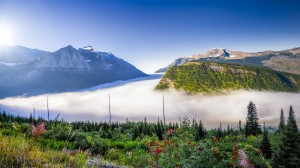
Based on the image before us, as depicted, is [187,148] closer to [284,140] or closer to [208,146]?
[208,146]

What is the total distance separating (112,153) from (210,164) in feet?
22.2

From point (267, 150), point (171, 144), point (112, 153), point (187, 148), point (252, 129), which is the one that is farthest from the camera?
point (252, 129)

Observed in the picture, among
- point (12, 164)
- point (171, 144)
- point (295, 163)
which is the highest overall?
point (12, 164)

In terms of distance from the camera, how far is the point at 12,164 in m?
4.04

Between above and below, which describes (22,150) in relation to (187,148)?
above

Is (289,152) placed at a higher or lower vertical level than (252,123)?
higher

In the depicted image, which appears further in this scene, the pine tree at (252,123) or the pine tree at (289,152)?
the pine tree at (252,123)

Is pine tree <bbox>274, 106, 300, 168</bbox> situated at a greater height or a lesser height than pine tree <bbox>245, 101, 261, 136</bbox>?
greater

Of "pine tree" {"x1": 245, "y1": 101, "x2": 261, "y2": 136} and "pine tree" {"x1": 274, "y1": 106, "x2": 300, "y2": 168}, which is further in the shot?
"pine tree" {"x1": 245, "y1": 101, "x2": 261, "y2": 136}

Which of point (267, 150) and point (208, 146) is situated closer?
point (208, 146)

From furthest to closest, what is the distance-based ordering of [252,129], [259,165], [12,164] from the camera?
[252,129], [259,165], [12,164]

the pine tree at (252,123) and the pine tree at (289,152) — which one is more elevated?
the pine tree at (289,152)

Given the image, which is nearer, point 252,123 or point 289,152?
point 289,152

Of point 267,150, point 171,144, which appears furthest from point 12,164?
point 267,150
